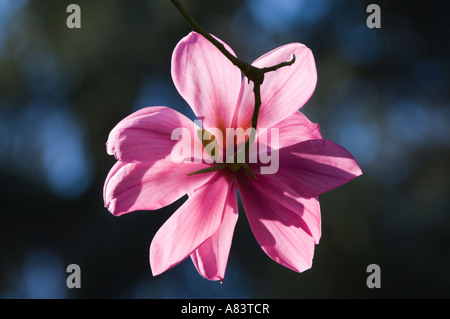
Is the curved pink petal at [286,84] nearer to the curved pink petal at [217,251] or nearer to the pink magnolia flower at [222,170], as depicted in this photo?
the pink magnolia flower at [222,170]

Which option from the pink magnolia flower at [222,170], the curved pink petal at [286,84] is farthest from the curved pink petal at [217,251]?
the curved pink petal at [286,84]

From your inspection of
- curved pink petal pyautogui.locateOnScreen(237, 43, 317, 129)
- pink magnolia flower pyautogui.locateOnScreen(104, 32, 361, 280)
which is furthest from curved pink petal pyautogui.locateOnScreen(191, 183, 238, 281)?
curved pink petal pyautogui.locateOnScreen(237, 43, 317, 129)

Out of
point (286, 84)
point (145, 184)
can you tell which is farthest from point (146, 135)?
point (286, 84)

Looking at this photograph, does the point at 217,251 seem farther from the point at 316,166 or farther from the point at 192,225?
the point at 316,166

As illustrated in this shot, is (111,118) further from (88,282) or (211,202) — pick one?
(211,202)

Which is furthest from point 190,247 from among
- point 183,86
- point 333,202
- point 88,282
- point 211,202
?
point 88,282
